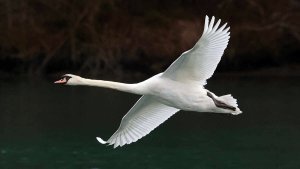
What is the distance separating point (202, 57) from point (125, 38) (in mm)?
20187

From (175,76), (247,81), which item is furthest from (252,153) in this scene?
(247,81)

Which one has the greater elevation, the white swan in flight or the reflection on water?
the reflection on water

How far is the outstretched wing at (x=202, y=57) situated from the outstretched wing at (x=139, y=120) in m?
0.86

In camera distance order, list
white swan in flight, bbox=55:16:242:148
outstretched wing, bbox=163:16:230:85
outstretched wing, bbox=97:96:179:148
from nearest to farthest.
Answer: outstretched wing, bbox=163:16:230:85 → white swan in flight, bbox=55:16:242:148 → outstretched wing, bbox=97:96:179:148

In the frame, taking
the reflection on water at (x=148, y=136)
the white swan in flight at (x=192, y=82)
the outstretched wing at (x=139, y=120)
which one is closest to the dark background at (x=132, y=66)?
the reflection on water at (x=148, y=136)

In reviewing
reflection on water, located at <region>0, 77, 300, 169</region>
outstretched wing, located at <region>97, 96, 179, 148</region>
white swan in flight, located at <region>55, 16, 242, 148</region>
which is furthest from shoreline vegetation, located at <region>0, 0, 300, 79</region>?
white swan in flight, located at <region>55, 16, 242, 148</region>

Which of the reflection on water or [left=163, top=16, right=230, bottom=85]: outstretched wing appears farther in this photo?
the reflection on water

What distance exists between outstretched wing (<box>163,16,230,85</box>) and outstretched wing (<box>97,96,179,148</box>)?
86 centimetres

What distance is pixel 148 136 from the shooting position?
20.5 metres

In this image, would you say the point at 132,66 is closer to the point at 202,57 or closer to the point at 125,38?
the point at 125,38

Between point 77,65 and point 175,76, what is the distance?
19445 millimetres

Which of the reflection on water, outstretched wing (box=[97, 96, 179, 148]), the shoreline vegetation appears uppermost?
the shoreline vegetation

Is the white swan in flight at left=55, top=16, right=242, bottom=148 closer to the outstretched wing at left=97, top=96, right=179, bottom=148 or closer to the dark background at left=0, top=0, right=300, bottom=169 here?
the outstretched wing at left=97, top=96, right=179, bottom=148

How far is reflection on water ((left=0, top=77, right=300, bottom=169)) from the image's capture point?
1744 cm
